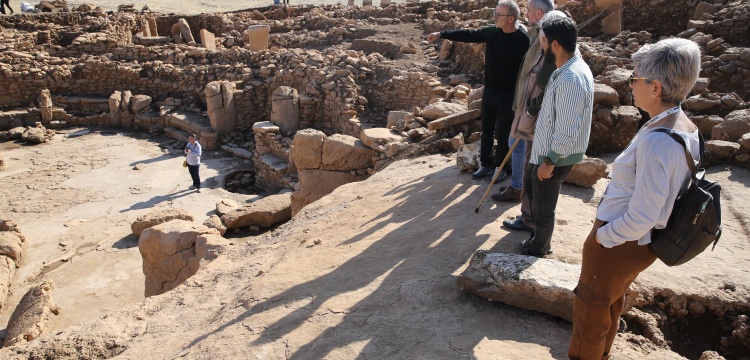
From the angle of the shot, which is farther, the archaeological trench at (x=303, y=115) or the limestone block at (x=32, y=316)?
the limestone block at (x=32, y=316)

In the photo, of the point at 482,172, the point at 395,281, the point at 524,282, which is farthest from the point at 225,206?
the point at 524,282

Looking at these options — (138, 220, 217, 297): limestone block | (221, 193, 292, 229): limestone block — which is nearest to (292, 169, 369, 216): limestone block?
(221, 193, 292, 229): limestone block

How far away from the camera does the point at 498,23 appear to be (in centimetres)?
462

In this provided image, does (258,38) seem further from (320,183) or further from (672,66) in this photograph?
(672,66)

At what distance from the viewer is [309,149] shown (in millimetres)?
8391

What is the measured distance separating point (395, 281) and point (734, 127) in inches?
178

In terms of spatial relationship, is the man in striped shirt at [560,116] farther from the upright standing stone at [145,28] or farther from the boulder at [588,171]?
the upright standing stone at [145,28]

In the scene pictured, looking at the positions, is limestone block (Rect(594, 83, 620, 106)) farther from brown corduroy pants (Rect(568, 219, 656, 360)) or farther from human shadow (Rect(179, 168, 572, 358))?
brown corduroy pants (Rect(568, 219, 656, 360))

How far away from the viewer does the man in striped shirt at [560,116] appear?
3201 mm

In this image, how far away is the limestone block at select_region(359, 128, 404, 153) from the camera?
7.80 meters

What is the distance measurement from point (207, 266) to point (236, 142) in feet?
27.1

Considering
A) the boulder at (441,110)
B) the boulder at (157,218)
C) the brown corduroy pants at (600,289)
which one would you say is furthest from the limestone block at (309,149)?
the brown corduroy pants at (600,289)

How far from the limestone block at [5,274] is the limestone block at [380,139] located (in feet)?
17.9

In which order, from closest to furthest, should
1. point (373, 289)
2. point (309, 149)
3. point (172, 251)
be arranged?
point (373, 289) → point (172, 251) → point (309, 149)
